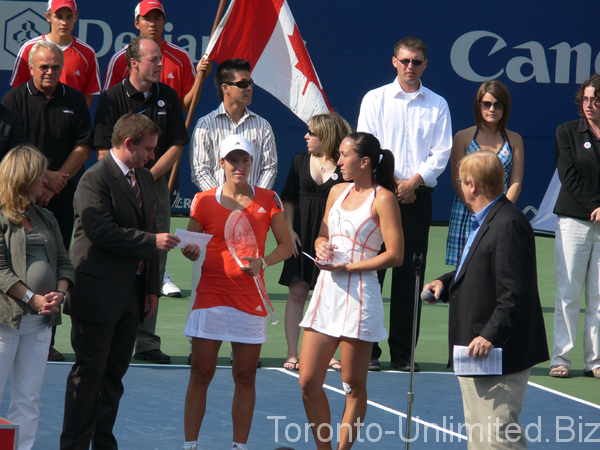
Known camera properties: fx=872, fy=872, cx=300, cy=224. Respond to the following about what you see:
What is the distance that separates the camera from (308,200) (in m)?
7.16

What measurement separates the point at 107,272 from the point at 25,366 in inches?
26.8

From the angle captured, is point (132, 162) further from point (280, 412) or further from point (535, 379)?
point (535, 379)

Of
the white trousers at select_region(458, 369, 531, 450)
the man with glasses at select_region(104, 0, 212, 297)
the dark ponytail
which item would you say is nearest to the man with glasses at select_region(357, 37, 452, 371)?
the man with glasses at select_region(104, 0, 212, 297)

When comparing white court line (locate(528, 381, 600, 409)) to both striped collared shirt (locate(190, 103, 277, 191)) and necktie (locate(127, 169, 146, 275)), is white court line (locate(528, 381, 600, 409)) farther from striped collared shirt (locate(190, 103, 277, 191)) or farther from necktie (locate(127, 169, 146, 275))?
necktie (locate(127, 169, 146, 275))

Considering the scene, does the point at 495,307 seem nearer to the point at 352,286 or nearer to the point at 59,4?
the point at 352,286

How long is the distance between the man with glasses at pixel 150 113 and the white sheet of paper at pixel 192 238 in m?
1.92

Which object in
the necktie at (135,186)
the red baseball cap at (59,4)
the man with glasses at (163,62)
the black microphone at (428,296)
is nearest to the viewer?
the black microphone at (428,296)

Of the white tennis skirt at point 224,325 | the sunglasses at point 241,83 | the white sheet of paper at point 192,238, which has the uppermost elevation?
the sunglasses at point 241,83

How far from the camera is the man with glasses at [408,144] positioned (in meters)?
7.40

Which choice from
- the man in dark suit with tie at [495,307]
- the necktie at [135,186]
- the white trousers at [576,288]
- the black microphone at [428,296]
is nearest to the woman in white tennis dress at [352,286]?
the black microphone at [428,296]

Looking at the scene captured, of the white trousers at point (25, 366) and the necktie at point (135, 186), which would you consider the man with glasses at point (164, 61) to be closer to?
the necktie at point (135, 186)

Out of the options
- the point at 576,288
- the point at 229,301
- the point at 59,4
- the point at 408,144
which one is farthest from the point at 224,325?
the point at 59,4

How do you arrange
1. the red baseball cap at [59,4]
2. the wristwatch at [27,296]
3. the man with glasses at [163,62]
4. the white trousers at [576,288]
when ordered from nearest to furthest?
the wristwatch at [27,296] < the white trousers at [576,288] < the red baseball cap at [59,4] < the man with glasses at [163,62]

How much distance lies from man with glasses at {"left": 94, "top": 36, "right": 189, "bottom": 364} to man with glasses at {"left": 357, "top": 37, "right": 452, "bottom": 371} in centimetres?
163
